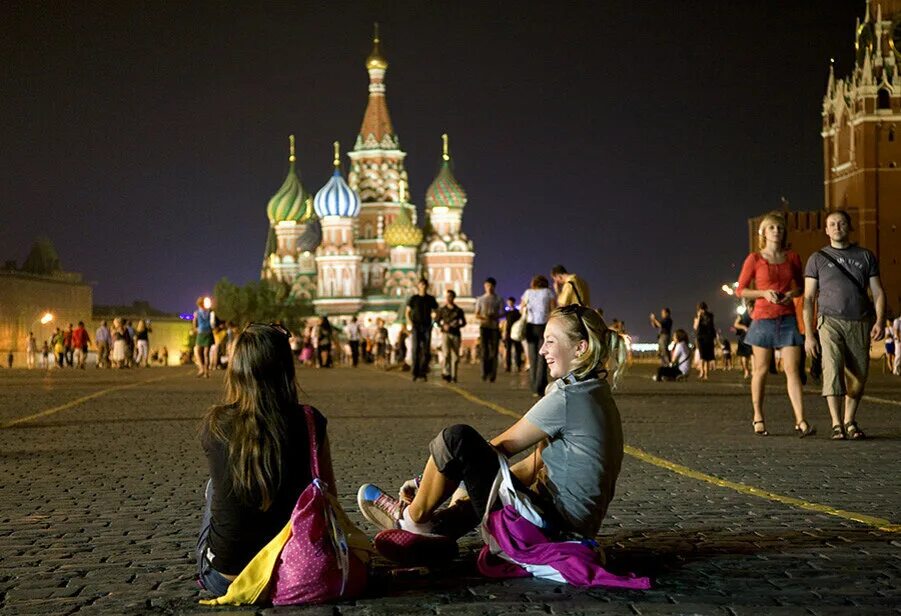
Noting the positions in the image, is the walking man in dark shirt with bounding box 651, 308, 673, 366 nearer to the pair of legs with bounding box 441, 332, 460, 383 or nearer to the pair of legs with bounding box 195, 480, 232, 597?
the pair of legs with bounding box 441, 332, 460, 383

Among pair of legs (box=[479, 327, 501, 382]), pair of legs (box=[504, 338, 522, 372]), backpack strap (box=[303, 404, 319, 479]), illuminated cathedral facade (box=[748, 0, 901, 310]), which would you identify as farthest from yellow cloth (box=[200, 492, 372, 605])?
illuminated cathedral facade (box=[748, 0, 901, 310])

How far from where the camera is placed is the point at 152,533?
7297mm

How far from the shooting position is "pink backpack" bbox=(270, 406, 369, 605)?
5445 millimetres

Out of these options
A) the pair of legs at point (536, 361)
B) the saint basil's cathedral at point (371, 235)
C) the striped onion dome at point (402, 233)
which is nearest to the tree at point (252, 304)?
the saint basil's cathedral at point (371, 235)

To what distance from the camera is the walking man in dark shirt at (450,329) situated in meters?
25.4

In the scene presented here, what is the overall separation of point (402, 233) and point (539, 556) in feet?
415

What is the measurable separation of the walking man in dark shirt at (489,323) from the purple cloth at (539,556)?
62.9 feet

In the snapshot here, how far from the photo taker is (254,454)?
219 inches

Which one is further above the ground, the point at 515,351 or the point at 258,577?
the point at 515,351

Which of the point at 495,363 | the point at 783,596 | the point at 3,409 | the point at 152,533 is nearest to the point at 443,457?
the point at 783,596

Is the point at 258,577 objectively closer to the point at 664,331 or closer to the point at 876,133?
the point at 664,331

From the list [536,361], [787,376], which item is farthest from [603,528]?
[536,361]

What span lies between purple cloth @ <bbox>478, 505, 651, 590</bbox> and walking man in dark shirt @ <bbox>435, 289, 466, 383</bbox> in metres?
19.1

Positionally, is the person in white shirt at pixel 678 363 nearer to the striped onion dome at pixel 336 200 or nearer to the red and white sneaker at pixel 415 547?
the red and white sneaker at pixel 415 547
